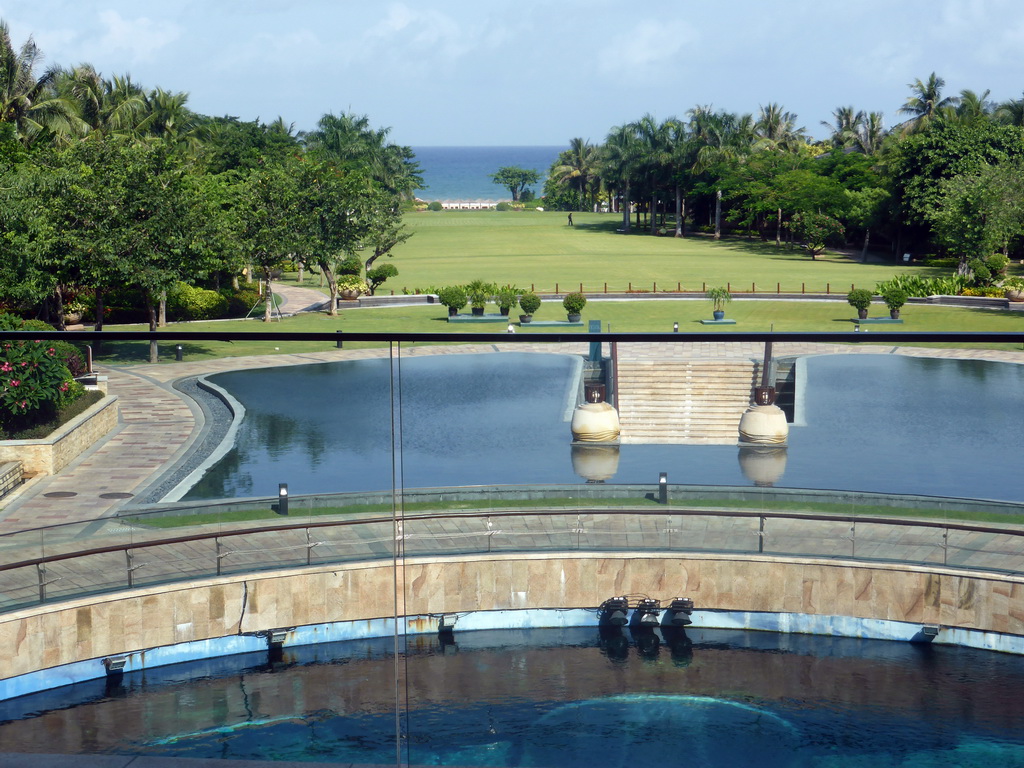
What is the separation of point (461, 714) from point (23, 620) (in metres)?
5.02

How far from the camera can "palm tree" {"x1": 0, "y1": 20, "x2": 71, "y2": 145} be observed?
49.2 meters

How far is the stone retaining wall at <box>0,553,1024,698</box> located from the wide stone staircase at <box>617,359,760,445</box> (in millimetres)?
1989

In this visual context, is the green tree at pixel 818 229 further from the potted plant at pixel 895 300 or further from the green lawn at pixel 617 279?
the potted plant at pixel 895 300

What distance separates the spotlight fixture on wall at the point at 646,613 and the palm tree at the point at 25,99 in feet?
140

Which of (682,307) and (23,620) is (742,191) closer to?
(682,307)

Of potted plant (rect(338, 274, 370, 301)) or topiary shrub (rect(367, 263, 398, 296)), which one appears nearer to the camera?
potted plant (rect(338, 274, 370, 301))

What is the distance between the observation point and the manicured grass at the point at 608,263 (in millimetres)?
59281

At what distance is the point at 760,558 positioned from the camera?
543 inches

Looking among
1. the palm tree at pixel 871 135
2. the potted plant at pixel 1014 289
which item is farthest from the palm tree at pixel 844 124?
the potted plant at pixel 1014 289

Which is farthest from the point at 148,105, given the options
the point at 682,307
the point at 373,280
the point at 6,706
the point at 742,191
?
the point at 6,706

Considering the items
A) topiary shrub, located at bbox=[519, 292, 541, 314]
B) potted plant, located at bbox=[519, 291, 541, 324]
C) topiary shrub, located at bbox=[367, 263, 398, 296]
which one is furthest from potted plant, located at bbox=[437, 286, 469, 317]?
topiary shrub, located at bbox=[367, 263, 398, 296]

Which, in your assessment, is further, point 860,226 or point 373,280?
point 860,226

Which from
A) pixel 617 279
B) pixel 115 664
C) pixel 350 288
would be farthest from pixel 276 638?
pixel 617 279

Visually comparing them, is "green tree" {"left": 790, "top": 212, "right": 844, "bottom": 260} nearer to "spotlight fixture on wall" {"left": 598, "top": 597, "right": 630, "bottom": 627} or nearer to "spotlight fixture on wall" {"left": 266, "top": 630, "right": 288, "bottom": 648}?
"spotlight fixture on wall" {"left": 598, "top": 597, "right": 630, "bottom": 627}
